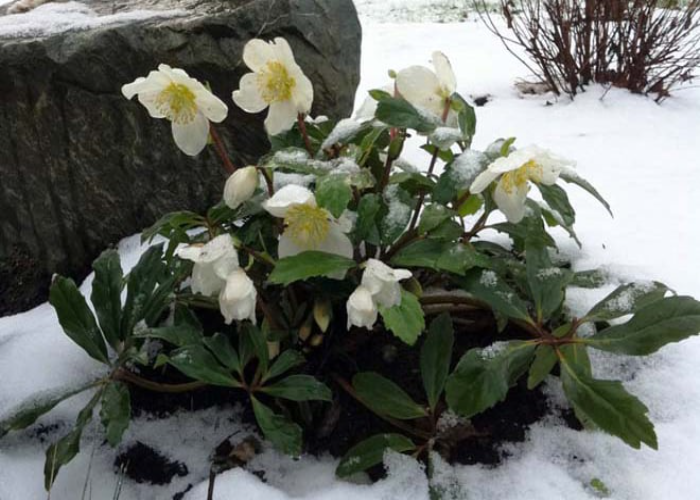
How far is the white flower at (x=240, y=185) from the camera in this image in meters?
1.10

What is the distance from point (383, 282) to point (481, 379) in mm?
222

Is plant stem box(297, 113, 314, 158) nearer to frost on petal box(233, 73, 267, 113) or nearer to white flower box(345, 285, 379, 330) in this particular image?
frost on petal box(233, 73, 267, 113)

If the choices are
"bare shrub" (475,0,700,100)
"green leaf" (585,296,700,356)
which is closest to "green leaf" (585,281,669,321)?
"green leaf" (585,296,700,356)

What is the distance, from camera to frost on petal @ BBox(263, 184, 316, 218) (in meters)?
1.03

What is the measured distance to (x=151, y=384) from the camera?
123 centimetres

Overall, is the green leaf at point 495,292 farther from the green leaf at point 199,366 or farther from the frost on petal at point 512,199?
the green leaf at point 199,366

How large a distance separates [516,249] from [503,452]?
1.57 feet

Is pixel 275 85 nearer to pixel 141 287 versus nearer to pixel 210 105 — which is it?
pixel 210 105

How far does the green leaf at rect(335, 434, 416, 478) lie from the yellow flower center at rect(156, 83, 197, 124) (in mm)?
643

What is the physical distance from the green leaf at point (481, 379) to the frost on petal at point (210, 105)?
0.59m

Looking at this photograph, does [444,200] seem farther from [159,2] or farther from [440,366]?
[159,2]

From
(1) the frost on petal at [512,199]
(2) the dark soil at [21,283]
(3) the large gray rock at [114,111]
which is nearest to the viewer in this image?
(1) the frost on petal at [512,199]

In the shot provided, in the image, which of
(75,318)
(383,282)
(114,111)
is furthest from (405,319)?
(114,111)

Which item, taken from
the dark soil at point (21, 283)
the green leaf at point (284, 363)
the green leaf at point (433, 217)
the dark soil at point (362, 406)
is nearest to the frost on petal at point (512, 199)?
the green leaf at point (433, 217)
